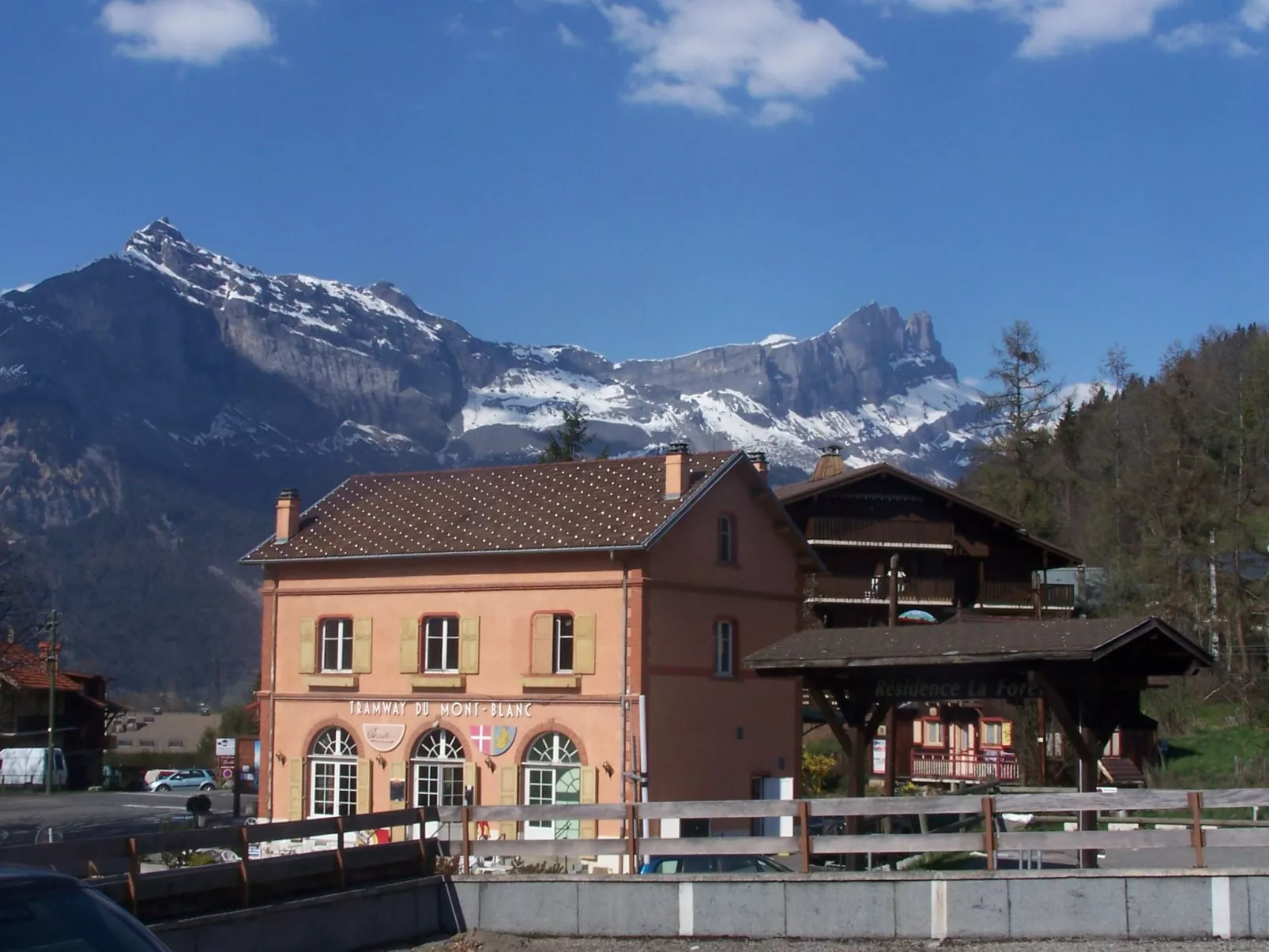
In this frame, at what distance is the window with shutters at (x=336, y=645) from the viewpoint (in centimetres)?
3694

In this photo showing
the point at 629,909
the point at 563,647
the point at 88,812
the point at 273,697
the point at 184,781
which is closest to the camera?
the point at 629,909

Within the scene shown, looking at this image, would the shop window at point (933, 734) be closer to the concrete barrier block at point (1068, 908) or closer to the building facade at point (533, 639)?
the building facade at point (533, 639)

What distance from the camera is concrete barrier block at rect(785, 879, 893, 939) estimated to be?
50.8ft

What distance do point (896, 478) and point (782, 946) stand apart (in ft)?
155

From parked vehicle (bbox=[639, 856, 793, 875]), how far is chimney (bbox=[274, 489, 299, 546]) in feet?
73.0

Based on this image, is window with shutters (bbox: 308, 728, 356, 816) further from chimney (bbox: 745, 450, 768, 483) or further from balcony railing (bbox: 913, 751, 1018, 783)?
balcony railing (bbox: 913, 751, 1018, 783)

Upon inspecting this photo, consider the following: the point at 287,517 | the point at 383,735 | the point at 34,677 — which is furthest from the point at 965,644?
the point at 34,677

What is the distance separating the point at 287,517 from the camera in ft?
127

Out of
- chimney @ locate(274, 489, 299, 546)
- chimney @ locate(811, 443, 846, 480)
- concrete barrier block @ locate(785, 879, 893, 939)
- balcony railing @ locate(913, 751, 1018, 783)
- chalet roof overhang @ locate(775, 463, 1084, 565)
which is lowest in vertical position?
balcony railing @ locate(913, 751, 1018, 783)

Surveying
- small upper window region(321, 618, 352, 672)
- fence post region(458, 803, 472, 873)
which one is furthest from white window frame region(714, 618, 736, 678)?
fence post region(458, 803, 472, 873)

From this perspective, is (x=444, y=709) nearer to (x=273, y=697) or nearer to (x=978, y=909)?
(x=273, y=697)

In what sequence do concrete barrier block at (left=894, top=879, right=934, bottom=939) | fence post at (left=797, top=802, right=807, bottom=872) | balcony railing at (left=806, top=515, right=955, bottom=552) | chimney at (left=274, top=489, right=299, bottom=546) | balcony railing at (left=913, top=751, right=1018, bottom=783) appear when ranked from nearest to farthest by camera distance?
1. concrete barrier block at (left=894, top=879, right=934, bottom=939)
2. fence post at (left=797, top=802, right=807, bottom=872)
3. chimney at (left=274, top=489, right=299, bottom=546)
4. balcony railing at (left=913, top=751, right=1018, bottom=783)
5. balcony railing at (left=806, top=515, right=955, bottom=552)

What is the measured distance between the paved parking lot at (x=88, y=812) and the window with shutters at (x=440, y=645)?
10001 millimetres

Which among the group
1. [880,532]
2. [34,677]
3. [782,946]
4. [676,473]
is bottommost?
[782,946]
